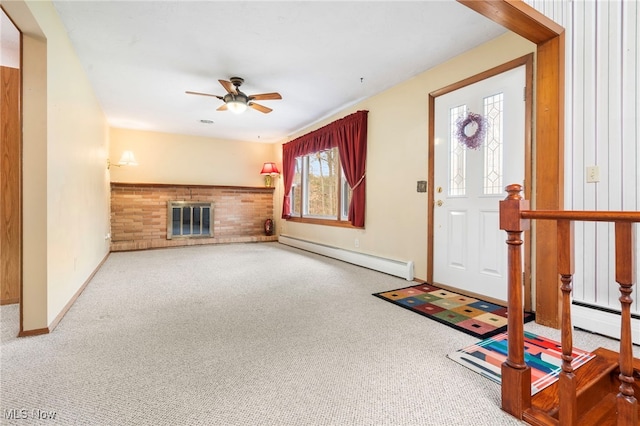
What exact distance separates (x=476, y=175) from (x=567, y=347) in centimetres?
196

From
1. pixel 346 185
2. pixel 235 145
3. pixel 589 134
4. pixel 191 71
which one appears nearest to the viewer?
pixel 589 134

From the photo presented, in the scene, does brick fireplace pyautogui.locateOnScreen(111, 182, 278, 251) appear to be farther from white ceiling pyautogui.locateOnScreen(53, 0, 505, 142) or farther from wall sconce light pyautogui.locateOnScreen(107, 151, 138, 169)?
white ceiling pyautogui.locateOnScreen(53, 0, 505, 142)

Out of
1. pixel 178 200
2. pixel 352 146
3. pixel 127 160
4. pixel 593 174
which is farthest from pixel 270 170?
pixel 593 174

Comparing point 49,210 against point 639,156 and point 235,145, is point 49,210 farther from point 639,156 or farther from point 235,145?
point 235,145

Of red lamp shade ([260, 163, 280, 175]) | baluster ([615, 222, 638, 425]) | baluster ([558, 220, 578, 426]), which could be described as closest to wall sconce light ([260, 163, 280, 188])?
red lamp shade ([260, 163, 280, 175])

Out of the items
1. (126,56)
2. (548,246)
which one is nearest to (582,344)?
(548,246)

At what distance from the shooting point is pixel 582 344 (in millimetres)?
1921

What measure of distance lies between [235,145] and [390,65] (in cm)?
463

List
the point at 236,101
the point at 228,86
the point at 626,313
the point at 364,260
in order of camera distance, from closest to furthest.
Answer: the point at 626,313 < the point at 228,86 < the point at 236,101 < the point at 364,260

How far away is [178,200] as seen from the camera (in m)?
6.32

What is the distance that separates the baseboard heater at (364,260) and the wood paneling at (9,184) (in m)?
3.53

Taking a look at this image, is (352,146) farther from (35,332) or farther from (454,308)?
(35,332)

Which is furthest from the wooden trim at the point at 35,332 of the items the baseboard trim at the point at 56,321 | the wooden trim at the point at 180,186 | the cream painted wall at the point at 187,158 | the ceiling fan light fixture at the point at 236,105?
the cream painted wall at the point at 187,158

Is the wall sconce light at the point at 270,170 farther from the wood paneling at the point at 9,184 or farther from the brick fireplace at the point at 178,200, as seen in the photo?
the wood paneling at the point at 9,184
